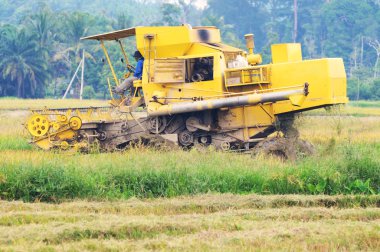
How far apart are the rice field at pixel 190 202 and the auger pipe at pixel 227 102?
128 centimetres

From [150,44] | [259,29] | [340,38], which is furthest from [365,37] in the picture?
[150,44]

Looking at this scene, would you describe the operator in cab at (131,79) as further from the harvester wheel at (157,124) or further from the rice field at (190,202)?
the rice field at (190,202)

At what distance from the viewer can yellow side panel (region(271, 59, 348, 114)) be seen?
1678cm

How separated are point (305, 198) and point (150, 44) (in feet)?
24.7

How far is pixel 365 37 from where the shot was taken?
253 feet

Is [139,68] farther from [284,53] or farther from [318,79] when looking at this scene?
[318,79]

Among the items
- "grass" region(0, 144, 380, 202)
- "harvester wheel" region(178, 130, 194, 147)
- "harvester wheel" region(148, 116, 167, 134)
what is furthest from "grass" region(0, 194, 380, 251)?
"harvester wheel" region(148, 116, 167, 134)

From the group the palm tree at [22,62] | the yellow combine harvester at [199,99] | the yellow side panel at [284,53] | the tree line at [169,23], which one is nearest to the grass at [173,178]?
the yellow combine harvester at [199,99]

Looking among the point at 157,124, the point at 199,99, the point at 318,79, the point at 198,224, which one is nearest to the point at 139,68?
the point at 157,124

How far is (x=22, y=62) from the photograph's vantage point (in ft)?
201

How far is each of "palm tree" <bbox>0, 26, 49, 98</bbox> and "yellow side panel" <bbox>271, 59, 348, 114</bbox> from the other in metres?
45.9

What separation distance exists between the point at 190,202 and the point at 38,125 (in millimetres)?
7236

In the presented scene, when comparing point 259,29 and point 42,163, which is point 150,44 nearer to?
point 42,163

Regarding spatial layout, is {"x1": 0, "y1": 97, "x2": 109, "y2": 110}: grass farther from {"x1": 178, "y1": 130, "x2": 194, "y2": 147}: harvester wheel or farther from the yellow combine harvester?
{"x1": 178, "y1": 130, "x2": 194, "y2": 147}: harvester wheel
